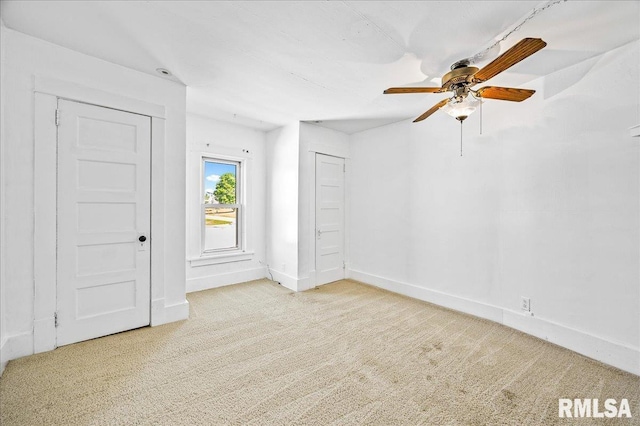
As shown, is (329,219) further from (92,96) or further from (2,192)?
(2,192)

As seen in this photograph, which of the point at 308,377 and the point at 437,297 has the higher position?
the point at 437,297

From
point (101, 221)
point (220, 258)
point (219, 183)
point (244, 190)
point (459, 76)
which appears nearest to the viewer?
point (459, 76)

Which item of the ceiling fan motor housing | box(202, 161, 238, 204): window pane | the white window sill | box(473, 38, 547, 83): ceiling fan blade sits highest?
the ceiling fan motor housing

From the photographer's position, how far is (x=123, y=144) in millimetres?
2570

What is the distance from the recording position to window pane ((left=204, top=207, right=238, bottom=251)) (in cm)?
418

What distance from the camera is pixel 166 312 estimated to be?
9.21 ft

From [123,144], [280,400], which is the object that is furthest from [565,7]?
[123,144]

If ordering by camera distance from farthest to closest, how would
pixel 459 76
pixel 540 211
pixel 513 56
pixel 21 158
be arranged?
pixel 540 211
pixel 21 158
pixel 459 76
pixel 513 56

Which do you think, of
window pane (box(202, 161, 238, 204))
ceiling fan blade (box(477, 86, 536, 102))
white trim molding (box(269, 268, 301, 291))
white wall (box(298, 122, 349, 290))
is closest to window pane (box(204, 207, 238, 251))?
window pane (box(202, 161, 238, 204))

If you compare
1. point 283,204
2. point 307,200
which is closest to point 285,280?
point 283,204

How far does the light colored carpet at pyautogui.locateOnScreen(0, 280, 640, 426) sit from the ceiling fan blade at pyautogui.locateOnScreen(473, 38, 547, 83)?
2182 millimetres

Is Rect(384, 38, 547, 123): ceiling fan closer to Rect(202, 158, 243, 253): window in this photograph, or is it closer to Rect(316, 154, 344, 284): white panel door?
Rect(316, 154, 344, 284): white panel door

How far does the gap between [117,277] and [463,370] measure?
3.21 m

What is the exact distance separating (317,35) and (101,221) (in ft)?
8.35
